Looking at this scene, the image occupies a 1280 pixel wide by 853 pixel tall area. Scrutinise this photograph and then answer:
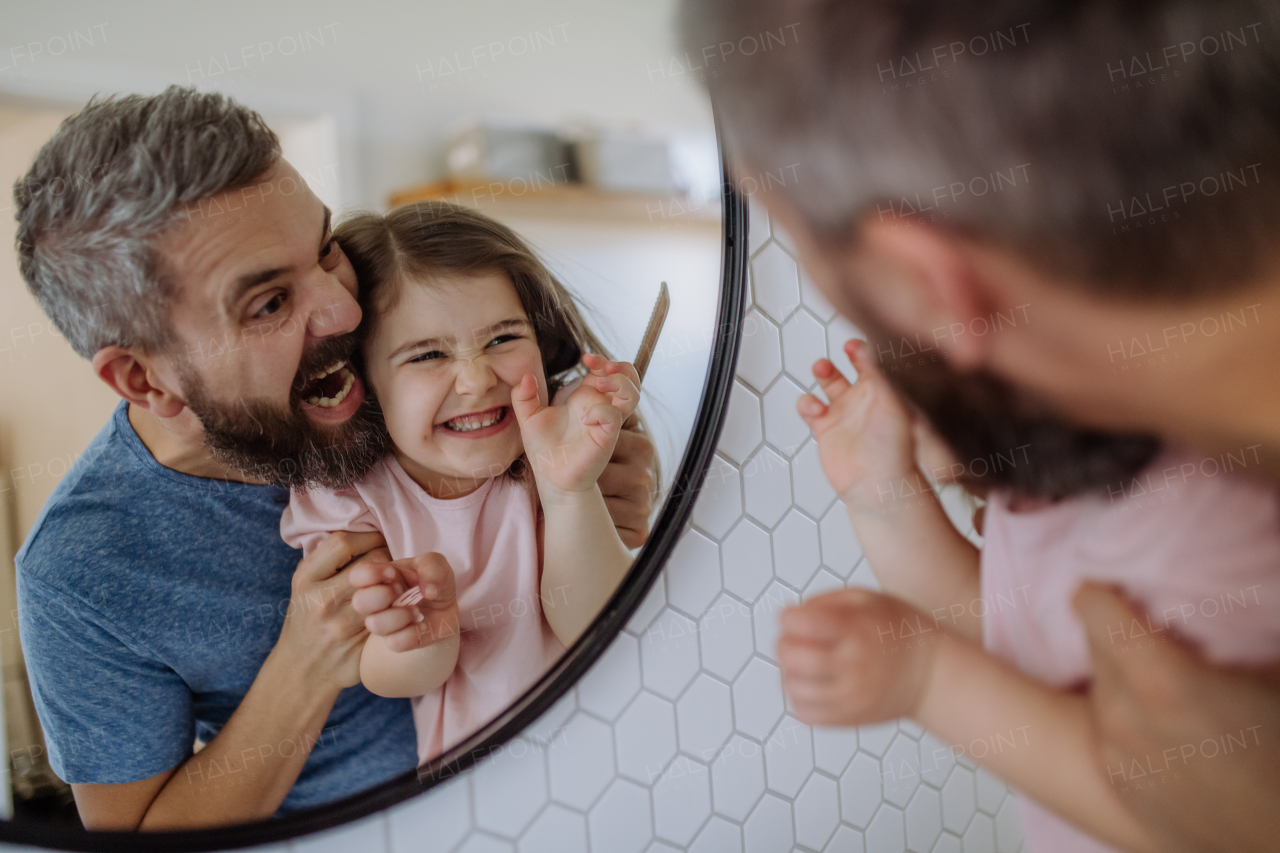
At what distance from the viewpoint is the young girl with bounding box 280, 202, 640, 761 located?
476mm

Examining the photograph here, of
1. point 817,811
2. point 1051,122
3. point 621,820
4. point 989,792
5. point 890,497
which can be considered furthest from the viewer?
point 989,792

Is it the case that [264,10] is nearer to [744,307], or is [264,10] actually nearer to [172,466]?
[172,466]

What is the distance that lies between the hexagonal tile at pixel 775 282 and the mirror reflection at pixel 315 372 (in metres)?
0.09

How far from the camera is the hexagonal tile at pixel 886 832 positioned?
2.61ft

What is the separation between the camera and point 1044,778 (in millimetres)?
423

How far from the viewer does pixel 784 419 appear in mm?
729

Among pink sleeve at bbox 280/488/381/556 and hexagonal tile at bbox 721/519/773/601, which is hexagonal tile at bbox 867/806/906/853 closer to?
hexagonal tile at bbox 721/519/773/601

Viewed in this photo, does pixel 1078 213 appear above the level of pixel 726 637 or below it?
above

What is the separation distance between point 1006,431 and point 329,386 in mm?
396

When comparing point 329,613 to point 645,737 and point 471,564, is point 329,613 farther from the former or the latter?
point 645,737

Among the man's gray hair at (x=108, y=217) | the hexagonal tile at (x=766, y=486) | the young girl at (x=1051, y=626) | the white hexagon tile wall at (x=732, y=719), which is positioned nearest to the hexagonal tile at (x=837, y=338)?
the white hexagon tile wall at (x=732, y=719)

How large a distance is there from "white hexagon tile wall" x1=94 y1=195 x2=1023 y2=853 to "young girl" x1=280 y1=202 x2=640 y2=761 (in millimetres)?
94

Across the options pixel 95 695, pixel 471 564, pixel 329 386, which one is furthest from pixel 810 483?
pixel 95 695

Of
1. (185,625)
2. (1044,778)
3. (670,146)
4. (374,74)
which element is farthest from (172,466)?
(1044,778)
